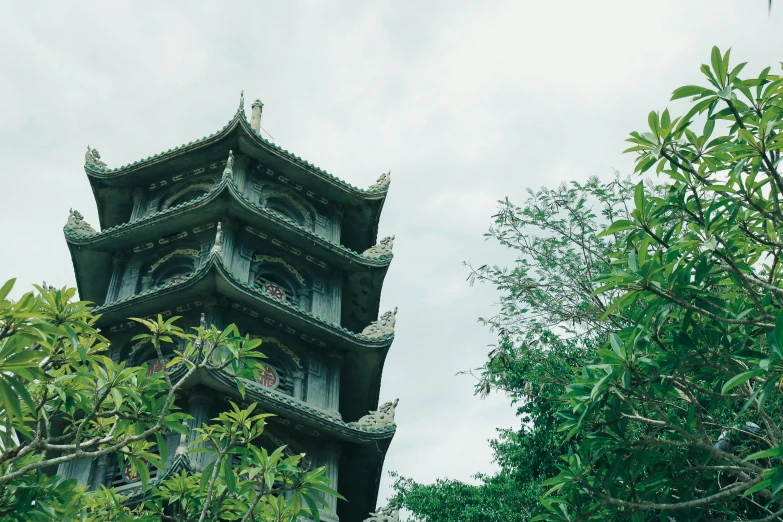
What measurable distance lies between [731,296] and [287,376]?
9.32 metres

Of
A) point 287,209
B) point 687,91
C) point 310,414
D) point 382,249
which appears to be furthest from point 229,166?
point 687,91

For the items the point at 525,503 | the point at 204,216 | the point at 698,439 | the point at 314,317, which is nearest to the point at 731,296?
the point at 698,439

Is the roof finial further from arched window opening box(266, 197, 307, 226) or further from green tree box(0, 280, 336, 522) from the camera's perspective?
green tree box(0, 280, 336, 522)

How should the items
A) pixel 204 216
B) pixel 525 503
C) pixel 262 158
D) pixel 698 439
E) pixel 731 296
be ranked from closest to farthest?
pixel 698 439
pixel 731 296
pixel 204 216
pixel 262 158
pixel 525 503

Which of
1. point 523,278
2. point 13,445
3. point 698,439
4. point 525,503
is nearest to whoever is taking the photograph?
point 13,445

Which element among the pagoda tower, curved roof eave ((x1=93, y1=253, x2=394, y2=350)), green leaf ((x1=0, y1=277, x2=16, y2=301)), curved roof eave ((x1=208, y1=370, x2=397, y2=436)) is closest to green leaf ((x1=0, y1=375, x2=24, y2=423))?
green leaf ((x1=0, y1=277, x2=16, y2=301))

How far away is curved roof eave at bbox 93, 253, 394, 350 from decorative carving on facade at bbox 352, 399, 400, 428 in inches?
62.9

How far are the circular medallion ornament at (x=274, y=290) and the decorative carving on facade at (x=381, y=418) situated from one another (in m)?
3.43

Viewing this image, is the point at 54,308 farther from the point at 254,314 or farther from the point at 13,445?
the point at 254,314

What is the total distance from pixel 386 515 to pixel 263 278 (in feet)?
19.3

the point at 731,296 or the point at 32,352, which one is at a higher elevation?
the point at 731,296

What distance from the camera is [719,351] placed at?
751 cm

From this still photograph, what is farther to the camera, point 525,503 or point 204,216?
point 525,503

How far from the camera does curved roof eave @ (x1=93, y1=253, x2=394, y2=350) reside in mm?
14773
